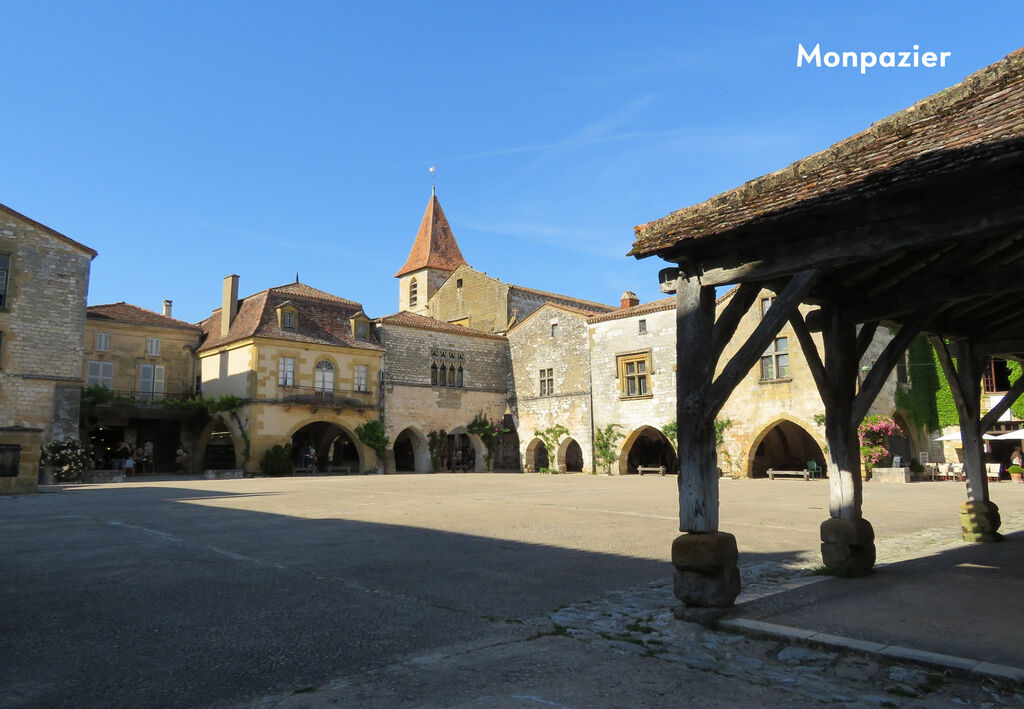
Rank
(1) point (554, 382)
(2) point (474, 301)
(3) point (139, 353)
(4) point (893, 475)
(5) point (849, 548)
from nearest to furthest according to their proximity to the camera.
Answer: (5) point (849, 548)
(4) point (893, 475)
(3) point (139, 353)
(1) point (554, 382)
(2) point (474, 301)

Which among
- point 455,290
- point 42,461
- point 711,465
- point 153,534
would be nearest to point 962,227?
point 711,465

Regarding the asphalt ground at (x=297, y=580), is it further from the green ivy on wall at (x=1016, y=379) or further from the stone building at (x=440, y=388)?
the stone building at (x=440, y=388)

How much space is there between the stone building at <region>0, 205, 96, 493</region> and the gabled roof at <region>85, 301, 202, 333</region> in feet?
16.6

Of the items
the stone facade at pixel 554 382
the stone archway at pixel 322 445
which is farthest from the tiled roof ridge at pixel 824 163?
the stone archway at pixel 322 445

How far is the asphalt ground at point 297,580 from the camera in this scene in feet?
12.1

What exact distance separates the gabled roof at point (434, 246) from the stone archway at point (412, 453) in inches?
633

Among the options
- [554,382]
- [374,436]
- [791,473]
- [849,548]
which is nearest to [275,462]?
[374,436]

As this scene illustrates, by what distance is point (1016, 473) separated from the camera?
70.6ft

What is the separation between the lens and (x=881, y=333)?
76.5 ft

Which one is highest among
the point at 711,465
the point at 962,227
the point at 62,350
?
the point at 62,350

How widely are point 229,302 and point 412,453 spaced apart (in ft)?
32.7

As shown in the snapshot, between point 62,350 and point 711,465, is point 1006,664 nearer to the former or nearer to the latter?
point 711,465

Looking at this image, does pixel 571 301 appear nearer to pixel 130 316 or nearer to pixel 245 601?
pixel 130 316

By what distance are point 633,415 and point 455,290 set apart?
15150 mm
